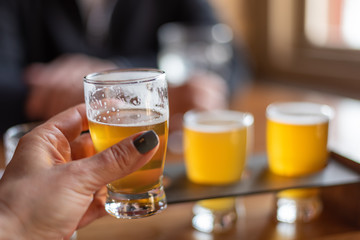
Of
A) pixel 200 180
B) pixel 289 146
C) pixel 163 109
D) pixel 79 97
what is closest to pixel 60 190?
pixel 163 109

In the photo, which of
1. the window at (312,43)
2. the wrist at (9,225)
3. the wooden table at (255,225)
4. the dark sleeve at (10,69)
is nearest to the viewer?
the wrist at (9,225)

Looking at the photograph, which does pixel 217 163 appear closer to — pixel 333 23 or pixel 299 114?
pixel 299 114

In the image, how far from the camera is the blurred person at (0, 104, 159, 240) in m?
0.57

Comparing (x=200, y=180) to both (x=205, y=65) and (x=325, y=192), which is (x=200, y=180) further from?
(x=205, y=65)

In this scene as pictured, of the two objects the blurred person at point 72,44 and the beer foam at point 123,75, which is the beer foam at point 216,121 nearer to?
the beer foam at point 123,75

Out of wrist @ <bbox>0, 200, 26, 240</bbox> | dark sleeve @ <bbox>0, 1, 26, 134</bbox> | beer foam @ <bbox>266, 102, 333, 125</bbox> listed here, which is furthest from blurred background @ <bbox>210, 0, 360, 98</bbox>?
wrist @ <bbox>0, 200, 26, 240</bbox>

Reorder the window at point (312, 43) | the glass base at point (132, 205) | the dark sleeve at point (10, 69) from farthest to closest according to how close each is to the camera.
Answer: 1. the window at point (312, 43)
2. the dark sleeve at point (10, 69)
3. the glass base at point (132, 205)

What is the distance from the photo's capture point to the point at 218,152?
2.85 ft

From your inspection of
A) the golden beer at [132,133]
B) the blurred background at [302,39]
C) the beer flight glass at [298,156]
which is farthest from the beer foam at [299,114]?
the blurred background at [302,39]

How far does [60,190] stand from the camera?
0.58 meters

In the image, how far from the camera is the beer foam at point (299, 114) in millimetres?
902

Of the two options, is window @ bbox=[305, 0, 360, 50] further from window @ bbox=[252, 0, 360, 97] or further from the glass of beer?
the glass of beer

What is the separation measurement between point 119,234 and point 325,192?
466 millimetres

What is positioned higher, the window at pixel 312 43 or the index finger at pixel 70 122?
the index finger at pixel 70 122
